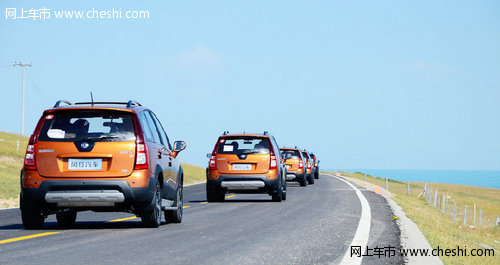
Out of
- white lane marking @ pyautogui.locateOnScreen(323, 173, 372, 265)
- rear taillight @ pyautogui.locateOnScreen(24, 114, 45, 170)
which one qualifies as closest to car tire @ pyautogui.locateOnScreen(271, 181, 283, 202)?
white lane marking @ pyautogui.locateOnScreen(323, 173, 372, 265)

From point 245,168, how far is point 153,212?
360 inches

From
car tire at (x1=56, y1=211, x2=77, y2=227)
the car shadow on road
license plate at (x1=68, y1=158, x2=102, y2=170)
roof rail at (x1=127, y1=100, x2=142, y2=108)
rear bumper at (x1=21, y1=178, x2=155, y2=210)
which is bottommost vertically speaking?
the car shadow on road

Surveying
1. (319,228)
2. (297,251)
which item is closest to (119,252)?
(297,251)

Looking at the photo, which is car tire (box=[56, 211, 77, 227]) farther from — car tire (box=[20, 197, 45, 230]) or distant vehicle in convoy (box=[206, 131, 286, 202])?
distant vehicle in convoy (box=[206, 131, 286, 202])

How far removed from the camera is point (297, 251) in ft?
29.0

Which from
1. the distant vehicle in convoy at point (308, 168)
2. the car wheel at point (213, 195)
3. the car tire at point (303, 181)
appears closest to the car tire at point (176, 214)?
the car wheel at point (213, 195)

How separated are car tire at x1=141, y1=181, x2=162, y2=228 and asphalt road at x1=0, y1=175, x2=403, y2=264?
0.14 meters

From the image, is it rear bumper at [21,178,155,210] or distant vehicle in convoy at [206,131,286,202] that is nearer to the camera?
rear bumper at [21,178,155,210]

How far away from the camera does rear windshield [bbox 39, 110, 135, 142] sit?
36.7 feet

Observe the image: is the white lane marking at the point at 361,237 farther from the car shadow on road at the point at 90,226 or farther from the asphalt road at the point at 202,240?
the car shadow on road at the point at 90,226

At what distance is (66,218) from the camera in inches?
510

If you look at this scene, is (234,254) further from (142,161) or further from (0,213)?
(0,213)

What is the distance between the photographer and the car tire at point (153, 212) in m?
11.6

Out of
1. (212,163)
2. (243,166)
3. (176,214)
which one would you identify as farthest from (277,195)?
(176,214)
